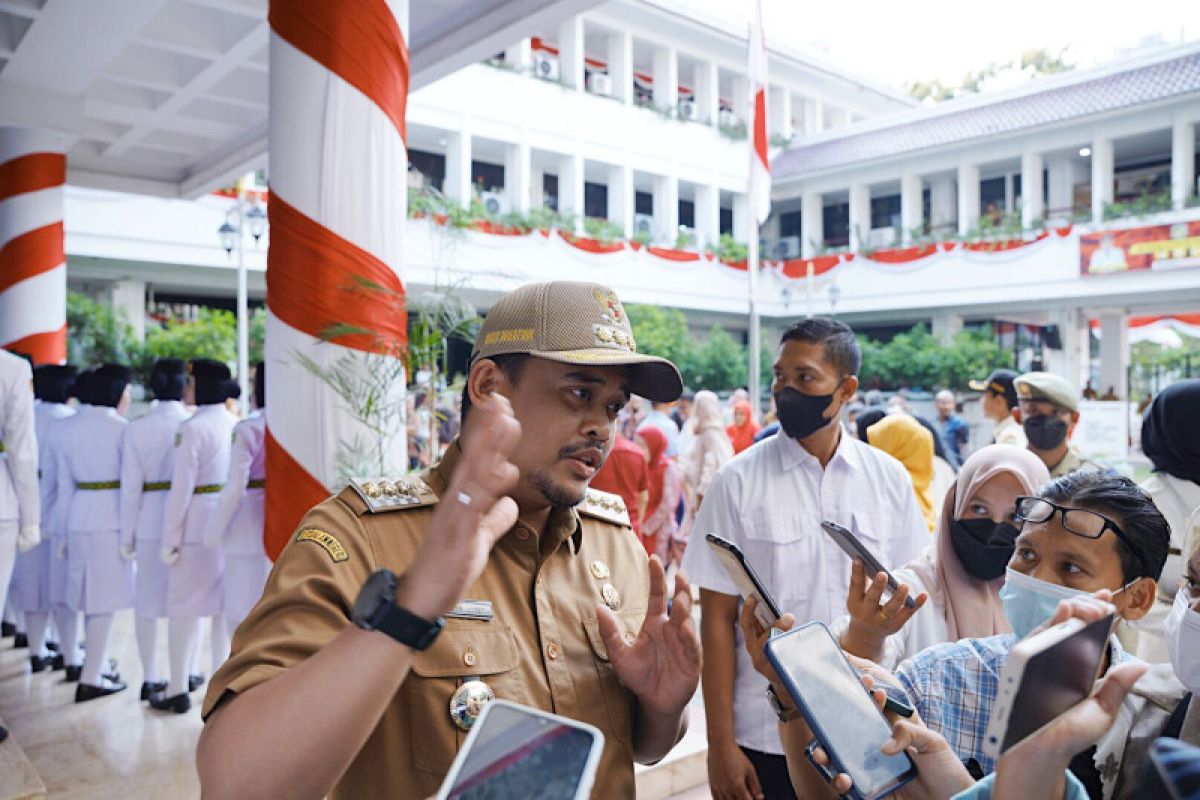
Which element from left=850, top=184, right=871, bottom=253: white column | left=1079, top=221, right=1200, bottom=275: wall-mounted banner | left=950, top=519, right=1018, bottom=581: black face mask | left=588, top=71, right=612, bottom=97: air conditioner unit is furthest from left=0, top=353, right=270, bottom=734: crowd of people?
left=850, top=184, right=871, bottom=253: white column

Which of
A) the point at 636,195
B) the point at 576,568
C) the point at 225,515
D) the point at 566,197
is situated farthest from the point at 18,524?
the point at 636,195

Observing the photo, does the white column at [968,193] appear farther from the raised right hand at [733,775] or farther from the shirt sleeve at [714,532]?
the raised right hand at [733,775]

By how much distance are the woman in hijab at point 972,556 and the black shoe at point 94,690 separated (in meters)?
4.23

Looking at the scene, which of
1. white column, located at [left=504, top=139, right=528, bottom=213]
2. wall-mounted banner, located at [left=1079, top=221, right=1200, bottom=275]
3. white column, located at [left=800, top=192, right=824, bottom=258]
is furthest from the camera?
white column, located at [left=800, top=192, right=824, bottom=258]

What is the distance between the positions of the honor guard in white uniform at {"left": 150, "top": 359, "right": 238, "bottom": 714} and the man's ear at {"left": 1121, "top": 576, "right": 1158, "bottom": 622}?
13.4 feet

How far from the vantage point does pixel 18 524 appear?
4348 millimetres

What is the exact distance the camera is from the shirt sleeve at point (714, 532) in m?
2.44

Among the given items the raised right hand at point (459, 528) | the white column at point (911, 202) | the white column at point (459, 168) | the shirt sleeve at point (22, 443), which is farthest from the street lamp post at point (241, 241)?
the white column at point (911, 202)

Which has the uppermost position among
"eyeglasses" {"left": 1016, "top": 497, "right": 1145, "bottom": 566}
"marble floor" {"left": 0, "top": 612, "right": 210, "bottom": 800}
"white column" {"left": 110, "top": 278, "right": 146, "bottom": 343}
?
"white column" {"left": 110, "top": 278, "right": 146, "bottom": 343}

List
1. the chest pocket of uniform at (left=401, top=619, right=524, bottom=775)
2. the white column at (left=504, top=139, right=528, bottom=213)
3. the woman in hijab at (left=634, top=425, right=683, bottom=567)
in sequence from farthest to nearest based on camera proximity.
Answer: the white column at (left=504, top=139, right=528, bottom=213) < the woman in hijab at (left=634, top=425, right=683, bottom=567) < the chest pocket of uniform at (left=401, top=619, right=524, bottom=775)

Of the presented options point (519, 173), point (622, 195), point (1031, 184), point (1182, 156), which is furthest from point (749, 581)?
point (1031, 184)

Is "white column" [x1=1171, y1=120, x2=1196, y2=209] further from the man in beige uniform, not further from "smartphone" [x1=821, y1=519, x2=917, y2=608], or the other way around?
the man in beige uniform

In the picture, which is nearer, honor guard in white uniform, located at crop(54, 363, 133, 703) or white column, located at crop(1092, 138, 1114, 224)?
honor guard in white uniform, located at crop(54, 363, 133, 703)

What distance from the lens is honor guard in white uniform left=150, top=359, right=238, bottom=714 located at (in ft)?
15.1
